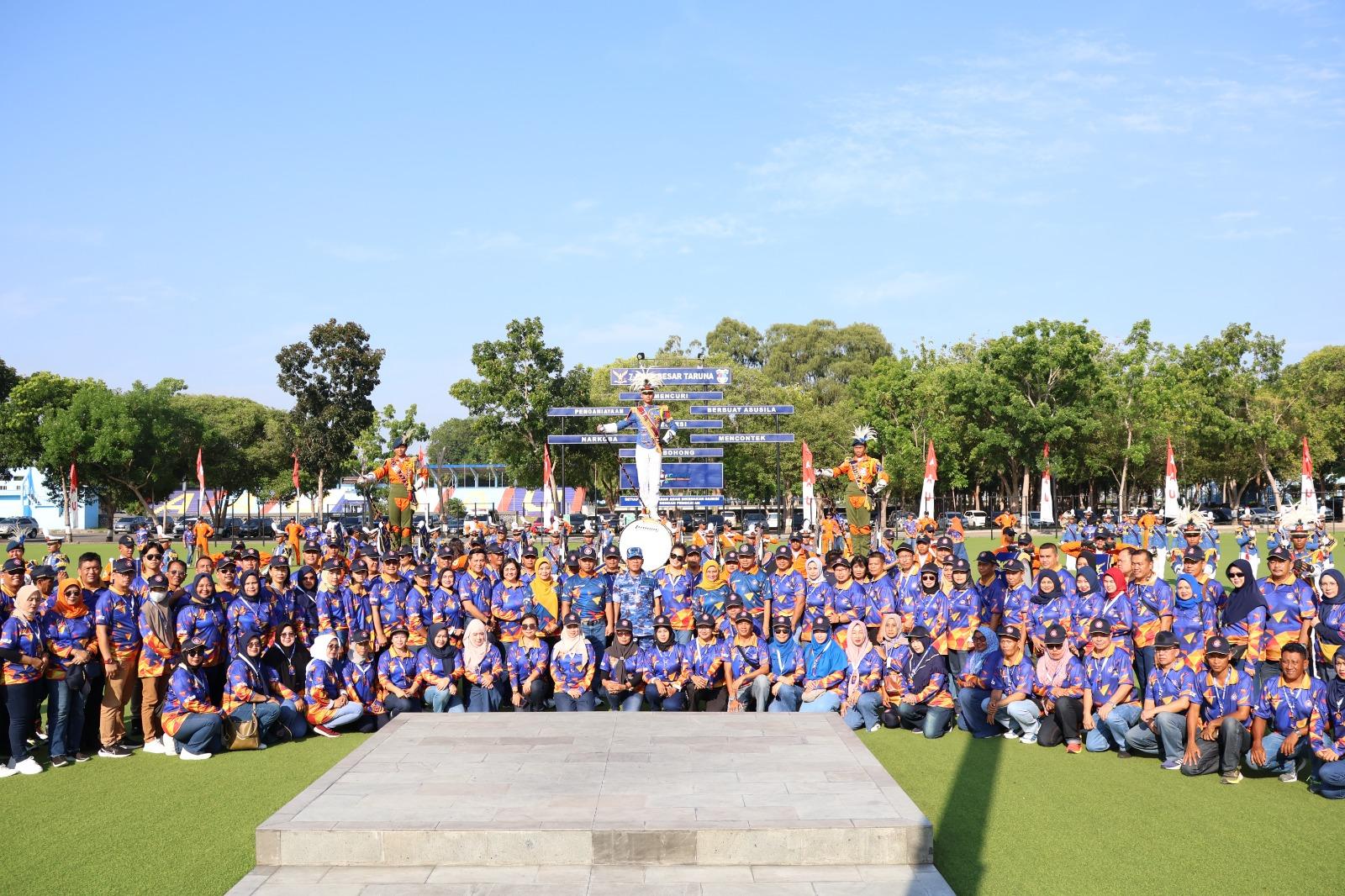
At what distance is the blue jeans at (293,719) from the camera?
9336 mm

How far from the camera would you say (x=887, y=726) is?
9.86 m

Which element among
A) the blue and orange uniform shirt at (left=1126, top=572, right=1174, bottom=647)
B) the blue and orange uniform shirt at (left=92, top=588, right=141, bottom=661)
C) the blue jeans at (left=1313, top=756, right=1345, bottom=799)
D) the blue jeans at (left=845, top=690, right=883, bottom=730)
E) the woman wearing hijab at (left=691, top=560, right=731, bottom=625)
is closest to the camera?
the blue jeans at (left=1313, top=756, right=1345, bottom=799)

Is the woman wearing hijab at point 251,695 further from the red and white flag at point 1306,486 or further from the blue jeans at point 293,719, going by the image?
the red and white flag at point 1306,486

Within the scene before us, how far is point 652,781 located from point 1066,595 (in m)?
5.14

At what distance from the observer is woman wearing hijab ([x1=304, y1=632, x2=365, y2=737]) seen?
9.54 meters

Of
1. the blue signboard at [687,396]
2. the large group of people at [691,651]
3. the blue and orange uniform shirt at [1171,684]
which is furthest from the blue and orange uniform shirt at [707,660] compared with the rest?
the blue signboard at [687,396]

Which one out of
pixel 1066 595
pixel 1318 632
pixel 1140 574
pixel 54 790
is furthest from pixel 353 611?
pixel 1318 632

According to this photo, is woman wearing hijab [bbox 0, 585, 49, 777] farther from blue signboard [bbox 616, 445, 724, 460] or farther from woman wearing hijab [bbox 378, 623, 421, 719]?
blue signboard [bbox 616, 445, 724, 460]

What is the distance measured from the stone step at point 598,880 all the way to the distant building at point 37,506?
202 ft

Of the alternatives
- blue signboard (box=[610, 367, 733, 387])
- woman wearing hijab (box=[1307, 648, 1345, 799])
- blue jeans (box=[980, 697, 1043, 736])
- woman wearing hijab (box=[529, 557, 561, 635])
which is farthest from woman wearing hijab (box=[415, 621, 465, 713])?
blue signboard (box=[610, 367, 733, 387])

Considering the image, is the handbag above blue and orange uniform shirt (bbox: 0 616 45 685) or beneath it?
beneath

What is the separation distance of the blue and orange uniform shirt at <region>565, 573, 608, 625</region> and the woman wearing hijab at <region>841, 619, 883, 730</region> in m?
2.75

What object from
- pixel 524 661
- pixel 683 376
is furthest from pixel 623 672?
pixel 683 376

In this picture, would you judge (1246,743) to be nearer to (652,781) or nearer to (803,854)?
(803,854)
